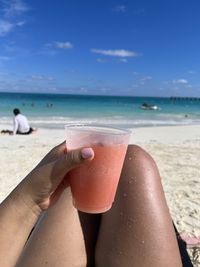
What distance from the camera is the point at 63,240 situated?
162cm

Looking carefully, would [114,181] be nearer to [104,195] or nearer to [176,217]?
[104,195]

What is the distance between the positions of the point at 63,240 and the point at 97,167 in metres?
0.71

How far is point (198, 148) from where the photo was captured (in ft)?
26.9

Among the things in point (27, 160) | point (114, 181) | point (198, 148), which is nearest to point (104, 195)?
point (114, 181)

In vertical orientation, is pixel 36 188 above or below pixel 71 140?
below

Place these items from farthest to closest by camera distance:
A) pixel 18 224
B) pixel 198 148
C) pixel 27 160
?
1. pixel 198 148
2. pixel 27 160
3. pixel 18 224

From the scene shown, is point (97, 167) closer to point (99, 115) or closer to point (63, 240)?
point (63, 240)

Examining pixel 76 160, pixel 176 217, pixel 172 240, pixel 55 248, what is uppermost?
pixel 76 160

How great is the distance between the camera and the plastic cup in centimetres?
102

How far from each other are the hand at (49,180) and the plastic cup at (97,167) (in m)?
0.02

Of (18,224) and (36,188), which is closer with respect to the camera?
(36,188)

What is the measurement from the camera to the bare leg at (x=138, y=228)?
1434mm

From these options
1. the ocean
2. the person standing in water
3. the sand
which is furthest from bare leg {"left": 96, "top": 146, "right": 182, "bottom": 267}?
the ocean

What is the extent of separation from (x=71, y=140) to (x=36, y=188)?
26 cm
